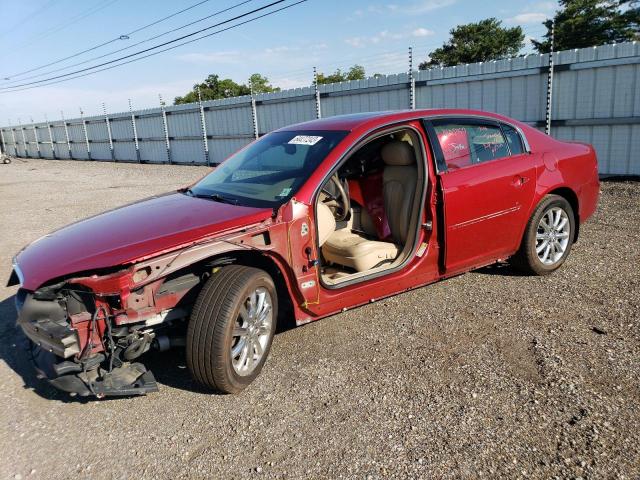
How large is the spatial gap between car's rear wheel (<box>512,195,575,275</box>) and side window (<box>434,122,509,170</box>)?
2.21 ft

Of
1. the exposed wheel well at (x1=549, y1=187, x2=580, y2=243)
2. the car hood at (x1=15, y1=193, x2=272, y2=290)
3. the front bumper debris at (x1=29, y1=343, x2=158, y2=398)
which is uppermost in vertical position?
the car hood at (x1=15, y1=193, x2=272, y2=290)

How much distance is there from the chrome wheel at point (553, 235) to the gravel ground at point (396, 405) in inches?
14.9

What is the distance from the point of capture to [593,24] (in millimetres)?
44688

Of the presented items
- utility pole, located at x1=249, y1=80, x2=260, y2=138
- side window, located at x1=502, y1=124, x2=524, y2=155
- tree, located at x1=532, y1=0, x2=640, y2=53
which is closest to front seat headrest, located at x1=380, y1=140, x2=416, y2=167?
side window, located at x1=502, y1=124, x2=524, y2=155

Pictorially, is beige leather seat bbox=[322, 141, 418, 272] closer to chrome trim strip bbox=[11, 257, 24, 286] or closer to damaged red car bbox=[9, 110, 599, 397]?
damaged red car bbox=[9, 110, 599, 397]

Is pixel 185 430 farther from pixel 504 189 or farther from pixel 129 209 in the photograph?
pixel 504 189

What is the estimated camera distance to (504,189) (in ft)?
14.8

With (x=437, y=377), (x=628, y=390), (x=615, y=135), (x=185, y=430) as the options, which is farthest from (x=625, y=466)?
(x=615, y=135)

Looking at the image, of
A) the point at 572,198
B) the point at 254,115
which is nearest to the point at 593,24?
the point at 254,115

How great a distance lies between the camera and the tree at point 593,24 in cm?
4316

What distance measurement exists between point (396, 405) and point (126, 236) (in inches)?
76.7

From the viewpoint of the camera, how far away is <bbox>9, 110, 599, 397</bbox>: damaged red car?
302 centimetres

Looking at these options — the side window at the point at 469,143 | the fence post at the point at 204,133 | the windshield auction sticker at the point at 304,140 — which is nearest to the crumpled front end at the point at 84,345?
the windshield auction sticker at the point at 304,140

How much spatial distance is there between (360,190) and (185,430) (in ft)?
8.97
